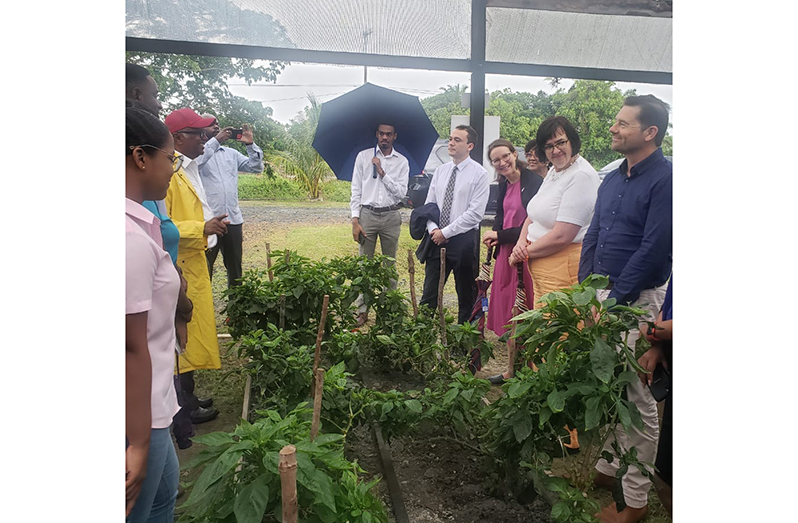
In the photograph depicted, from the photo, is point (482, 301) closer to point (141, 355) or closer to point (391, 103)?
point (391, 103)

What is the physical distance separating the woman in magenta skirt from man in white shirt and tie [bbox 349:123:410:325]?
3.09 ft

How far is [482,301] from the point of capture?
355 cm

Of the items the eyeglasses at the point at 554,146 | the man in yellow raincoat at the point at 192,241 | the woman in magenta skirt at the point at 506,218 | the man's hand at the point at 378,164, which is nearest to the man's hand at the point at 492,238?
the woman in magenta skirt at the point at 506,218

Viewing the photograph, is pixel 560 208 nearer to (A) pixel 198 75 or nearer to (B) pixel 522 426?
(B) pixel 522 426

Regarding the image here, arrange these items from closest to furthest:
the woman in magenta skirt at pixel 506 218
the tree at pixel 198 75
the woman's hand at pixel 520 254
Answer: the woman's hand at pixel 520 254, the woman in magenta skirt at pixel 506 218, the tree at pixel 198 75

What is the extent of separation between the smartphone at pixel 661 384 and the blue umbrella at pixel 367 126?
2.92 m

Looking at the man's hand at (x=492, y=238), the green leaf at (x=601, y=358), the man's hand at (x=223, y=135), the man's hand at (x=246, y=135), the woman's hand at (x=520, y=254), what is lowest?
the green leaf at (x=601, y=358)

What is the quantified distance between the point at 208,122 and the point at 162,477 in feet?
6.25

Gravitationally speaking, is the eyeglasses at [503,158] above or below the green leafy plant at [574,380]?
above

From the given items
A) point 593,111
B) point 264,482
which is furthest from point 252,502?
point 593,111

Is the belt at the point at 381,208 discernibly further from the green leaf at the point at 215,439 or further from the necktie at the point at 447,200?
the green leaf at the point at 215,439

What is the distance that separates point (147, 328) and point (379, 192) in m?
3.40

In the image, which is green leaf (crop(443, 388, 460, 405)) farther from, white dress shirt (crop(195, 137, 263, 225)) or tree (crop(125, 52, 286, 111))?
tree (crop(125, 52, 286, 111))

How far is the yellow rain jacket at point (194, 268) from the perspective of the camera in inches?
102
